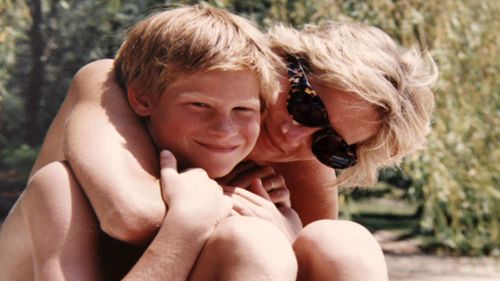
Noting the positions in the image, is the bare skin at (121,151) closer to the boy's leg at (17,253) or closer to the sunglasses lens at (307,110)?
the sunglasses lens at (307,110)

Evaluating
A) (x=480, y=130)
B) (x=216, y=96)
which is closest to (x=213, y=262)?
(x=216, y=96)

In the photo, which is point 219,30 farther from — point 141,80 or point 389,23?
point 389,23

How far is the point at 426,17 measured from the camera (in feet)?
16.7

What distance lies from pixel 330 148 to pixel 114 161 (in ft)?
2.13

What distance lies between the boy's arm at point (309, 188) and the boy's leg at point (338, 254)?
0.71 metres

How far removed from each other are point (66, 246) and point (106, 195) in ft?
0.43

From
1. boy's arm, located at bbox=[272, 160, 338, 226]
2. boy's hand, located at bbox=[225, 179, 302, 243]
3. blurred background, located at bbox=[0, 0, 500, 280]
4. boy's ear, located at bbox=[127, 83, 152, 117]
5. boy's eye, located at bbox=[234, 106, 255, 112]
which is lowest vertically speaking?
blurred background, located at bbox=[0, 0, 500, 280]

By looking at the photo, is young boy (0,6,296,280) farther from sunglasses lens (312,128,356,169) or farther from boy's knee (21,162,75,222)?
sunglasses lens (312,128,356,169)

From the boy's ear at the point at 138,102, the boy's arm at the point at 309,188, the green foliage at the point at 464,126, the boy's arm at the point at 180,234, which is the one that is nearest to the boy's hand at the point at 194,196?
the boy's arm at the point at 180,234

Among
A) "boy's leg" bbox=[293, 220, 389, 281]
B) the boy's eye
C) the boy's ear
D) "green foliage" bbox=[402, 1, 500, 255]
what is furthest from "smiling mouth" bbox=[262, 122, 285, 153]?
"green foliage" bbox=[402, 1, 500, 255]

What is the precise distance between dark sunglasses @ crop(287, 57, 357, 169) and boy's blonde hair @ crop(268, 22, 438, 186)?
3 centimetres

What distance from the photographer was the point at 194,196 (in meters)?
1.82

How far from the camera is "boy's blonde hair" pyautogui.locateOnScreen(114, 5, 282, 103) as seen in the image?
1969mm

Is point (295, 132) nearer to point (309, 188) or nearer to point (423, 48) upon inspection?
point (309, 188)
